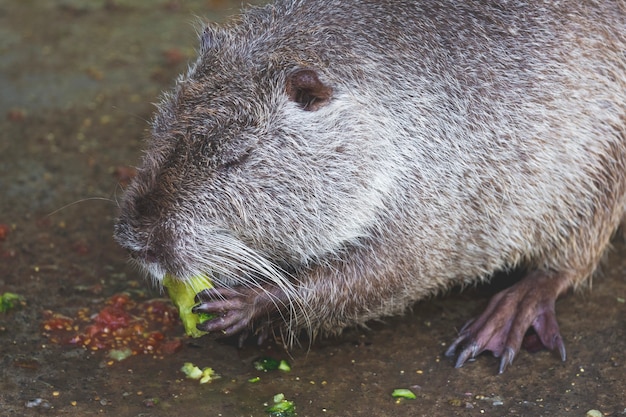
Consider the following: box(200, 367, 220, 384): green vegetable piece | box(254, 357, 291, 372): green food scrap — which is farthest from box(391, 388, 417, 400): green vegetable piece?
box(200, 367, 220, 384): green vegetable piece

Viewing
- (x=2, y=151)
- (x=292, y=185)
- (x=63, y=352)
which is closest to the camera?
(x=292, y=185)

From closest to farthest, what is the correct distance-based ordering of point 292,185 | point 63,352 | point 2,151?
point 292,185 → point 63,352 → point 2,151

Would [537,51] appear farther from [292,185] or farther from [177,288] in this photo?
[177,288]

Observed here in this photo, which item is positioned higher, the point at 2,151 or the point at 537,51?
the point at 537,51

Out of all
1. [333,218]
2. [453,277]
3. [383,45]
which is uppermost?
[383,45]

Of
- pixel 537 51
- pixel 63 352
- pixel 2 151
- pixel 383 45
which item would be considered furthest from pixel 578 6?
pixel 2 151

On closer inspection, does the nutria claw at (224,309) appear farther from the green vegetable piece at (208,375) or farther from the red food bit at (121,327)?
the red food bit at (121,327)

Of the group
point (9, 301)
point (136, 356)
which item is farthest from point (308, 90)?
point (9, 301)

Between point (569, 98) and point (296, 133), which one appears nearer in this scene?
point (296, 133)
